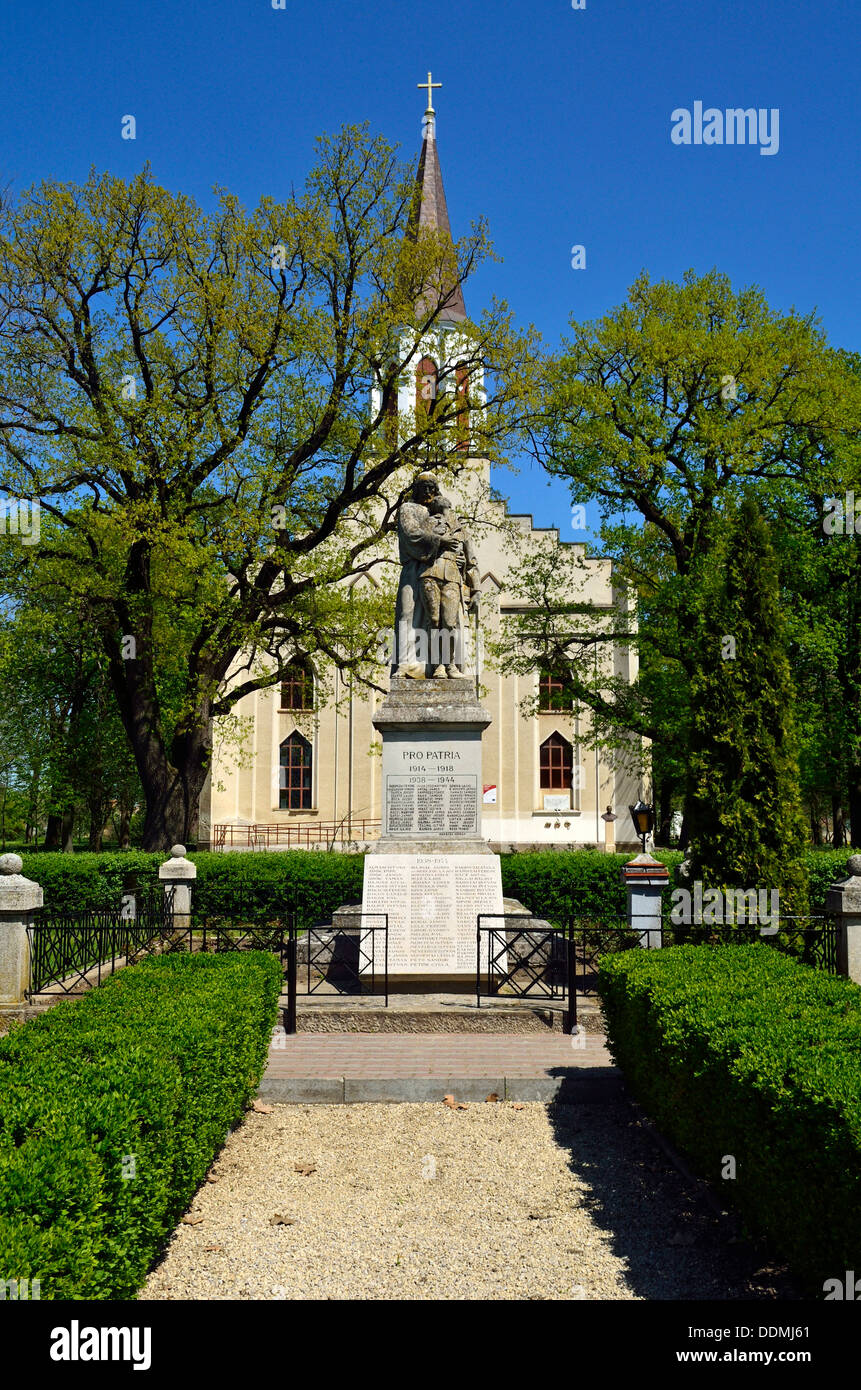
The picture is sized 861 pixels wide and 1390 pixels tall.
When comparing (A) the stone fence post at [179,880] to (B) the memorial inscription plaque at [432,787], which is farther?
(A) the stone fence post at [179,880]

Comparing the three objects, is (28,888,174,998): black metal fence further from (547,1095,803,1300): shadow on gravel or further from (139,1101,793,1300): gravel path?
(547,1095,803,1300): shadow on gravel

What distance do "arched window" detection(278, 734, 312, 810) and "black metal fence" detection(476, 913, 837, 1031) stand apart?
2783cm

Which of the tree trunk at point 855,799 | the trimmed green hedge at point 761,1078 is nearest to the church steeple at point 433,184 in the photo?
the tree trunk at point 855,799

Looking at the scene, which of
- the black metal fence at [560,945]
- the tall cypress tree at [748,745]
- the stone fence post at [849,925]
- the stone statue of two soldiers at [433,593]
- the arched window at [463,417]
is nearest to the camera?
the stone fence post at [849,925]

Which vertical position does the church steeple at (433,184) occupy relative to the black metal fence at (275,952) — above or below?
above

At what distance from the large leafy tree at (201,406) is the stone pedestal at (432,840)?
25.5ft

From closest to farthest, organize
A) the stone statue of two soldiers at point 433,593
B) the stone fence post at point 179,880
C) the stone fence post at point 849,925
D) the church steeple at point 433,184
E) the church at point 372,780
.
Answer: the stone fence post at point 849,925, the stone statue of two soldiers at point 433,593, the stone fence post at point 179,880, the church at point 372,780, the church steeple at point 433,184

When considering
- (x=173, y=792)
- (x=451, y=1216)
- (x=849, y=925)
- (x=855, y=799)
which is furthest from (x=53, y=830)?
(x=451, y=1216)

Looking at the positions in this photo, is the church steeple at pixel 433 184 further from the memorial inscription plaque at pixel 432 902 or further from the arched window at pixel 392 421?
the memorial inscription plaque at pixel 432 902

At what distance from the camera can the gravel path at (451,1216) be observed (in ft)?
15.9

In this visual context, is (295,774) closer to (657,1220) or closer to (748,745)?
(748,745)

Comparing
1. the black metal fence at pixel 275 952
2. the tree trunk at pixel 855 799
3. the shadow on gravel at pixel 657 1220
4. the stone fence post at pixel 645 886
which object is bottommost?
the shadow on gravel at pixel 657 1220
